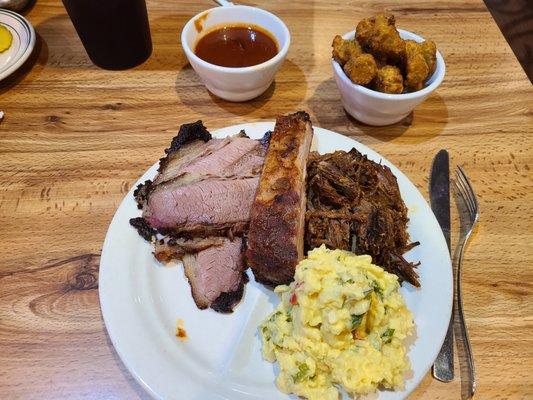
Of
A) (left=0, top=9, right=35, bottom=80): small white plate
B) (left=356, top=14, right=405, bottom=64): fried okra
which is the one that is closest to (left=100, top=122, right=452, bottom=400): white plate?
(left=356, top=14, right=405, bottom=64): fried okra

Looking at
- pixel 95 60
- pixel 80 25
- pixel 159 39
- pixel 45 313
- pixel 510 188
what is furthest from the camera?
pixel 159 39

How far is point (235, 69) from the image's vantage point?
245 centimetres

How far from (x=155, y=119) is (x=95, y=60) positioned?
659 millimetres

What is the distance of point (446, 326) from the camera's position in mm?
1688

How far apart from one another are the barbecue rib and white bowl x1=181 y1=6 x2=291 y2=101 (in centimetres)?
55

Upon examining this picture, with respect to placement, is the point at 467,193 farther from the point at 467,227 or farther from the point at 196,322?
the point at 196,322

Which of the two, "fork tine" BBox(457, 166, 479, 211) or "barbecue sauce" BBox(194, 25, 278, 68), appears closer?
"fork tine" BBox(457, 166, 479, 211)

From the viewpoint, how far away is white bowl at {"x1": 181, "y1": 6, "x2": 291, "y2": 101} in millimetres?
2461

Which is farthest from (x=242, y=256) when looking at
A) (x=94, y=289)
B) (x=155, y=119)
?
(x=155, y=119)

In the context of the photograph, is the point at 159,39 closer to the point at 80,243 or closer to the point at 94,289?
the point at 80,243

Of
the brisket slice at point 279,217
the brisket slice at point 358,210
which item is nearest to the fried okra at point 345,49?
the brisket slice at point 358,210

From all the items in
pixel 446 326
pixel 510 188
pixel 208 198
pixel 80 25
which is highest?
pixel 80 25

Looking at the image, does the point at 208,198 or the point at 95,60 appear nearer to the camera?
the point at 208,198

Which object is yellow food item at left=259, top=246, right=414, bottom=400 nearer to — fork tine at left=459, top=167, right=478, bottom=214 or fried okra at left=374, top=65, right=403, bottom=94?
fork tine at left=459, top=167, right=478, bottom=214
